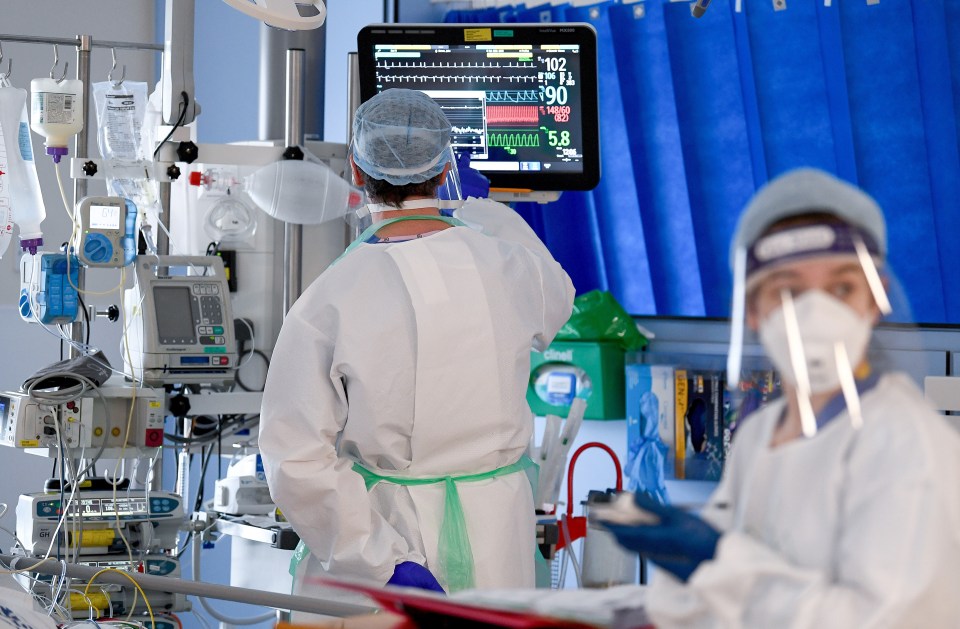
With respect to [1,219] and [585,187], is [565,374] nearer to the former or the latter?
[585,187]

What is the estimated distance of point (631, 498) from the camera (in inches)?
34.9

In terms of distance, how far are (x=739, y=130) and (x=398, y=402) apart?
2.30 m

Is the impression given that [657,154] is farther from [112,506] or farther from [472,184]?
[112,506]

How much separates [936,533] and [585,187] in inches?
111

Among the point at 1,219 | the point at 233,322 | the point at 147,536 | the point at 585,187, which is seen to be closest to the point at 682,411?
the point at 585,187

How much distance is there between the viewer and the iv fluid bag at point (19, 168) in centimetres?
367

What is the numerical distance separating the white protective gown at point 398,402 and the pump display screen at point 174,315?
125 cm

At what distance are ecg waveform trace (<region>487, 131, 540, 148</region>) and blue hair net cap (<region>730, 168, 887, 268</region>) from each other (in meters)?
2.67

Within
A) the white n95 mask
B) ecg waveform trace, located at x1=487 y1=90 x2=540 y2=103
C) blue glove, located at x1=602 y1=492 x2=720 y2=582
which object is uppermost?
ecg waveform trace, located at x1=487 y1=90 x2=540 y2=103

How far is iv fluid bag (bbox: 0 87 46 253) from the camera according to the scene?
12.0ft

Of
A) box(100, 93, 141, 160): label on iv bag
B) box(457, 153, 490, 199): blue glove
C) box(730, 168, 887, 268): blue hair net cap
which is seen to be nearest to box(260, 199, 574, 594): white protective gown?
box(457, 153, 490, 199): blue glove

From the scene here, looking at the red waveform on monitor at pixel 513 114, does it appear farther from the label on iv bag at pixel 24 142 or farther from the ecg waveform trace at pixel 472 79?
the label on iv bag at pixel 24 142

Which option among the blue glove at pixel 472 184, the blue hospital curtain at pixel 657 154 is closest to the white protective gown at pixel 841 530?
the blue glove at pixel 472 184

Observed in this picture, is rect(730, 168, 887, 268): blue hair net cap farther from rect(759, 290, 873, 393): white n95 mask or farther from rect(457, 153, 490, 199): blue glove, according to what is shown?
rect(457, 153, 490, 199): blue glove
